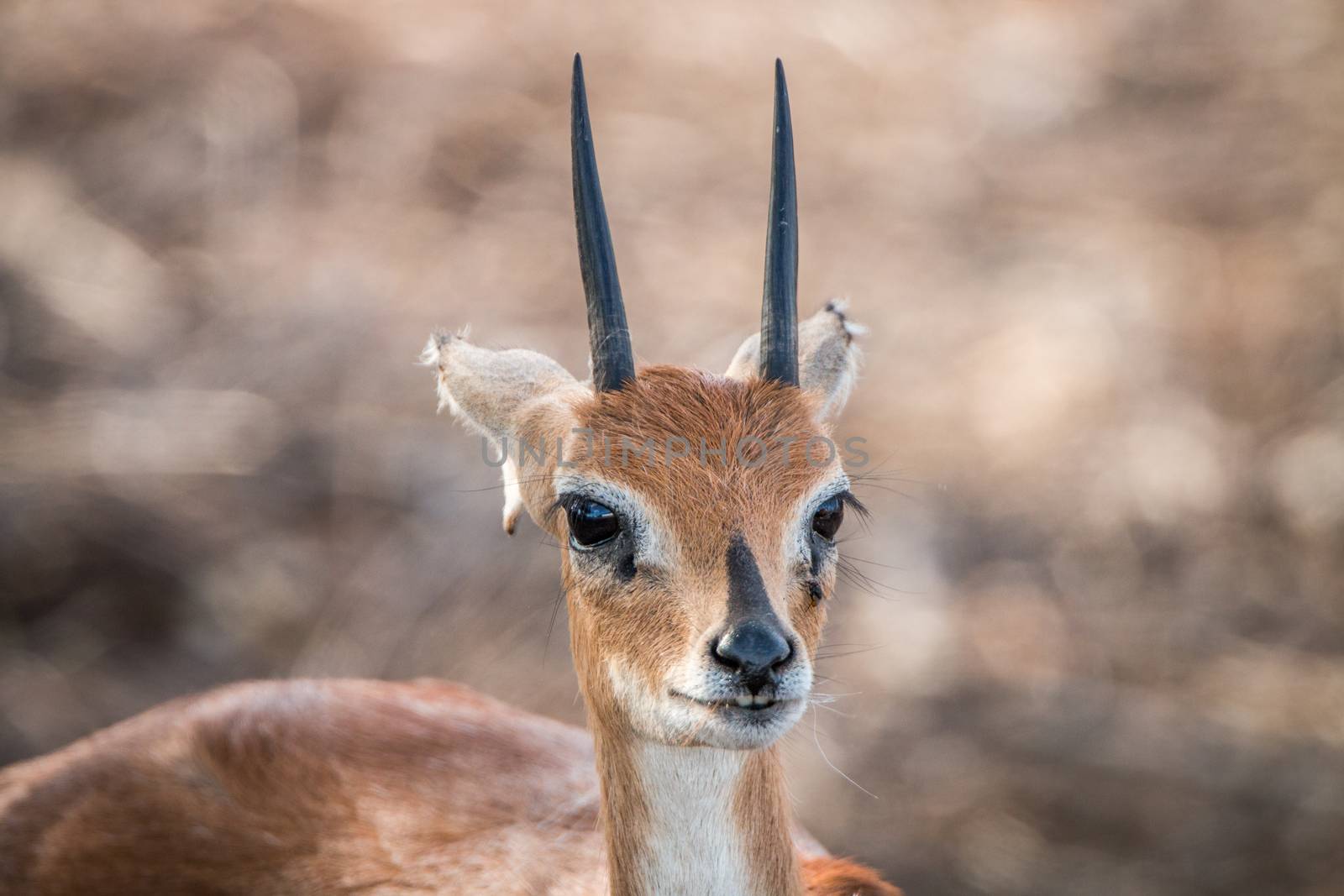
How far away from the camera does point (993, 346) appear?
25.3 feet

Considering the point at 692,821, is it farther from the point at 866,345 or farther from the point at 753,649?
the point at 866,345

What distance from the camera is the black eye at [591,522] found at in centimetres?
321

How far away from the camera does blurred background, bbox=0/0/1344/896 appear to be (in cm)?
636

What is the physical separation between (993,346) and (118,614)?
583 centimetres

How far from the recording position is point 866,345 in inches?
302

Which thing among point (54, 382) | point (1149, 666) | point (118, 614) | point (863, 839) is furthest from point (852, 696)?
point (54, 382)

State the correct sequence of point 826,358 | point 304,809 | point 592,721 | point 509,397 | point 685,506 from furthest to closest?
point 304,809
point 826,358
point 509,397
point 592,721
point 685,506

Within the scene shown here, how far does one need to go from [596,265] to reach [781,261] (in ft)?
1.81

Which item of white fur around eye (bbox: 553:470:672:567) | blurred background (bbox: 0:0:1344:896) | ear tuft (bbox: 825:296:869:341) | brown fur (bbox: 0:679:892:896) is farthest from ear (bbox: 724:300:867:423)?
blurred background (bbox: 0:0:1344:896)

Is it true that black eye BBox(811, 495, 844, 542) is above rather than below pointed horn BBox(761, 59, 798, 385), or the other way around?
below

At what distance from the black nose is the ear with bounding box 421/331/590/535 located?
100 centimetres

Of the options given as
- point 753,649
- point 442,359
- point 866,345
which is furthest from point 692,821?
point 866,345

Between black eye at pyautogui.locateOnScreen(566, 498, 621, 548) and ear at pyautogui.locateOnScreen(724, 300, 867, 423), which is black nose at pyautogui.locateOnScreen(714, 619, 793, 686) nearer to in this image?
black eye at pyautogui.locateOnScreen(566, 498, 621, 548)

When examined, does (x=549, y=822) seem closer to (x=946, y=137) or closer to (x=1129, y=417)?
(x=1129, y=417)
